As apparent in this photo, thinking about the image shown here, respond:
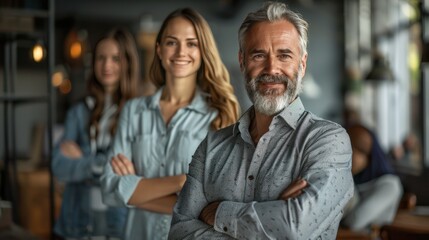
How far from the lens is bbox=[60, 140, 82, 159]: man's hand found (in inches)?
177

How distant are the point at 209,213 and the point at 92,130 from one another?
2269 mm

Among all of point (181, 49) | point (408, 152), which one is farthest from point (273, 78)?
point (408, 152)

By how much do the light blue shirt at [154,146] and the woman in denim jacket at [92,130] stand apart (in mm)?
1003

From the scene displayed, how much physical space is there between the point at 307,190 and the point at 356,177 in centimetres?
350

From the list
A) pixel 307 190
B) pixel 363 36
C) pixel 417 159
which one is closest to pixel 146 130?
pixel 307 190

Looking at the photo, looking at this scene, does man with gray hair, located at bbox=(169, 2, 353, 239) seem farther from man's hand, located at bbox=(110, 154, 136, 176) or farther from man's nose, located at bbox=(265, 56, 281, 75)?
man's hand, located at bbox=(110, 154, 136, 176)

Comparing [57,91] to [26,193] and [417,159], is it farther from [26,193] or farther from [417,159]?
[417,159]

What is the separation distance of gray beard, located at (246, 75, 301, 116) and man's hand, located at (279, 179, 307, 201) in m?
0.25

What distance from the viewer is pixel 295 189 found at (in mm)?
2258

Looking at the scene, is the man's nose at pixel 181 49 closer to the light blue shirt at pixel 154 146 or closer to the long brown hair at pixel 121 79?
the light blue shirt at pixel 154 146

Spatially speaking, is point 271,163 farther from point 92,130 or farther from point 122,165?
point 92,130

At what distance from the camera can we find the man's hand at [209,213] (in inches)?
95.3

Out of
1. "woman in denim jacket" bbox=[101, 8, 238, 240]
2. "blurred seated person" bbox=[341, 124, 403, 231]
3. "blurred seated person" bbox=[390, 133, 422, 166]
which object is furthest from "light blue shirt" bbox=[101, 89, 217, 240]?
"blurred seated person" bbox=[390, 133, 422, 166]

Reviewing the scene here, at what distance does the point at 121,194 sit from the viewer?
3.20 m
